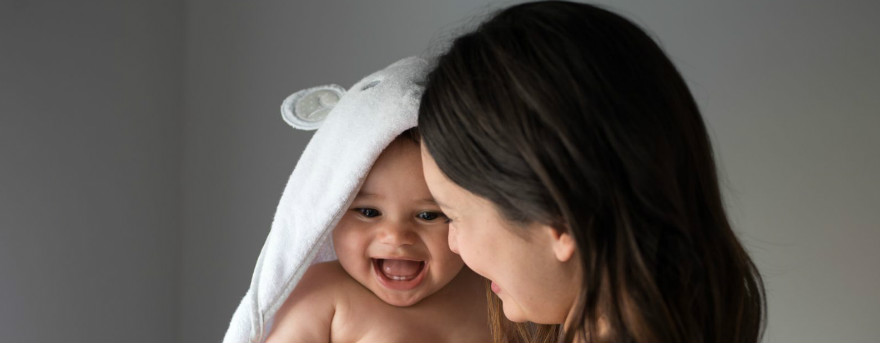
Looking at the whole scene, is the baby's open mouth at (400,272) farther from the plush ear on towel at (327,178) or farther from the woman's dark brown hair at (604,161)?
the woman's dark brown hair at (604,161)

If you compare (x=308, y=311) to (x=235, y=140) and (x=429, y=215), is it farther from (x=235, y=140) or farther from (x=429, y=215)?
(x=235, y=140)

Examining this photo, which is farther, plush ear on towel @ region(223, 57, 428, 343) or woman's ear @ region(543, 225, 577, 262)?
plush ear on towel @ region(223, 57, 428, 343)

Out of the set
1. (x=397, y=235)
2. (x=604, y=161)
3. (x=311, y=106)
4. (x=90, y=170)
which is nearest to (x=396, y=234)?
(x=397, y=235)

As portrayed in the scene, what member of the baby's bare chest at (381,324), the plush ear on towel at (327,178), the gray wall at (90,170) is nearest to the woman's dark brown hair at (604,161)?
the plush ear on towel at (327,178)

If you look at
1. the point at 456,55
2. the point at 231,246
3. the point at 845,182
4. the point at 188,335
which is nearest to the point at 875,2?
the point at 845,182

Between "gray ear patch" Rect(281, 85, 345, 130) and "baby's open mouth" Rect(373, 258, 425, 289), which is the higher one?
"gray ear patch" Rect(281, 85, 345, 130)

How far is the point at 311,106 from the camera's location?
4.16 ft

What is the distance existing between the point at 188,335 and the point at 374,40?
77cm

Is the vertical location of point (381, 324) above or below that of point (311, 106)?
below

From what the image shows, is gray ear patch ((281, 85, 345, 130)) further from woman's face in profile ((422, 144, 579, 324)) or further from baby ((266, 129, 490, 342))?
woman's face in profile ((422, 144, 579, 324))

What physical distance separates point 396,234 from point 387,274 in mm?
83

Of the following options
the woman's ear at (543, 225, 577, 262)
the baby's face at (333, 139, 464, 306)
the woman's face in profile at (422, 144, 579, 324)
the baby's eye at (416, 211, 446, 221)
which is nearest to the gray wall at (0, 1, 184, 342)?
the baby's face at (333, 139, 464, 306)

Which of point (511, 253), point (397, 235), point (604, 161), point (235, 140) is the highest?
point (604, 161)

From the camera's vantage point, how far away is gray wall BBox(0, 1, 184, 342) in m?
1.48
